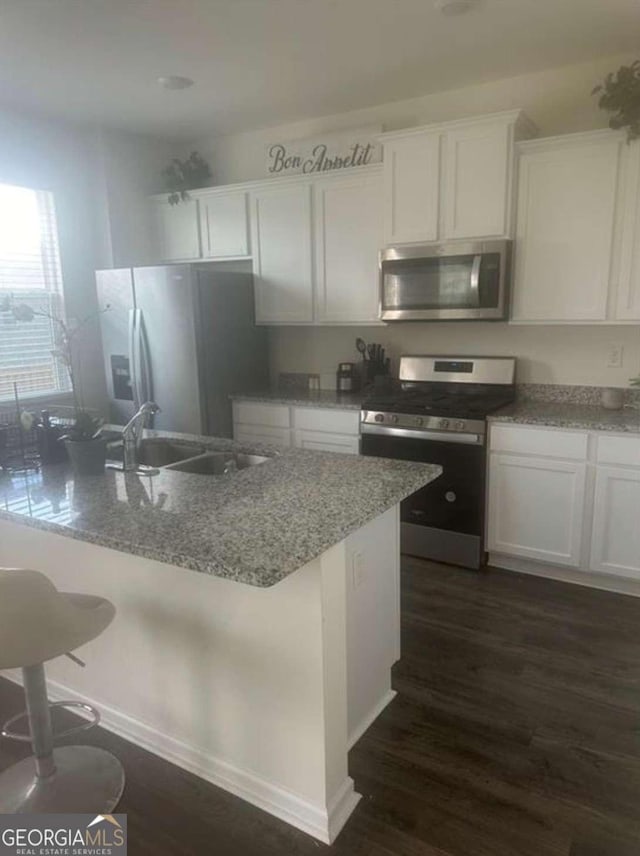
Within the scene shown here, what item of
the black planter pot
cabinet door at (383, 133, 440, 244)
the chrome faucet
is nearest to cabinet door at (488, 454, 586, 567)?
cabinet door at (383, 133, 440, 244)

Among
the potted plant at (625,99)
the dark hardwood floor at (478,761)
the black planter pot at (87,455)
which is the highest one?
the potted plant at (625,99)

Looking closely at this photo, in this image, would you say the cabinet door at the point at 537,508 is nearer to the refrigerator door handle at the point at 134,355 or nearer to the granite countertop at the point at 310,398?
the granite countertop at the point at 310,398

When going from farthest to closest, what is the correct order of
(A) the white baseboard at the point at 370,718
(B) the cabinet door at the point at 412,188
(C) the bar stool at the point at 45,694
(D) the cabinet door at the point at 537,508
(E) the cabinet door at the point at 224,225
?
(E) the cabinet door at the point at 224,225, (B) the cabinet door at the point at 412,188, (D) the cabinet door at the point at 537,508, (A) the white baseboard at the point at 370,718, (C) the bar stool at the point at 45,694

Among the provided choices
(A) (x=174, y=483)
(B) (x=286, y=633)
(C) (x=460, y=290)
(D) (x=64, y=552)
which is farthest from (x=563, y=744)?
(C) (x=460, y=290)

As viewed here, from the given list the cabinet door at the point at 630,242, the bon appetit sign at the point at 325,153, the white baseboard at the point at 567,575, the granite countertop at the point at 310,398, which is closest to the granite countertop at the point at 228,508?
the granite countertop at the point at 310,398

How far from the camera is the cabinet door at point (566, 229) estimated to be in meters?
2.98

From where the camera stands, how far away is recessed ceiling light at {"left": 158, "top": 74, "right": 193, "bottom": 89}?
10.7ft

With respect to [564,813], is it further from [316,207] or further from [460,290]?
[316,207]

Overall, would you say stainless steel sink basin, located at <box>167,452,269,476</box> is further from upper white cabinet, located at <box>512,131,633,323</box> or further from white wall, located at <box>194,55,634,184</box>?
white wall, located at <box>194,55,634,184</box>

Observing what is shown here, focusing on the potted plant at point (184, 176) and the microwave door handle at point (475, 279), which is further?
the potted plant at point (184, 176)

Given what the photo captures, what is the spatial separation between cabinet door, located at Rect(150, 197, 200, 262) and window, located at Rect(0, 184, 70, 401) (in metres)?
0.76

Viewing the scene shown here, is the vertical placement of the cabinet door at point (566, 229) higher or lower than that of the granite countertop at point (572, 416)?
higher

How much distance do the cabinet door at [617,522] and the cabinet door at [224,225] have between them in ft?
8.97

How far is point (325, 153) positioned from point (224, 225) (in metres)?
0.85
